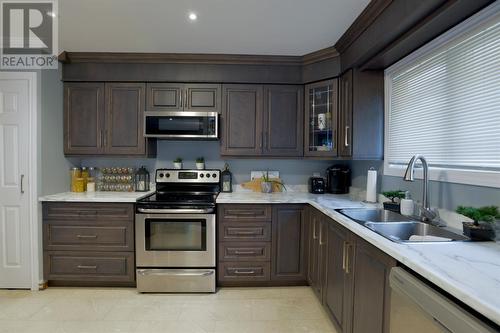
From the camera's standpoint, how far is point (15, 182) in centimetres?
267

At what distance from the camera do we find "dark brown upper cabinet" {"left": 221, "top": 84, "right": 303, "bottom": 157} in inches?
121

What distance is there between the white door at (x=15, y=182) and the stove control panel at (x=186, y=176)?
1262 millimetres

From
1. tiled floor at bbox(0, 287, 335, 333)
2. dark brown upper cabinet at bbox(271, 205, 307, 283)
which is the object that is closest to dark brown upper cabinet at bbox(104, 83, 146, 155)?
tiled floor at bbox(0, 287, 335, 333)

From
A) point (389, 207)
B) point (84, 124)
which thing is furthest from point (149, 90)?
point (389, 207)

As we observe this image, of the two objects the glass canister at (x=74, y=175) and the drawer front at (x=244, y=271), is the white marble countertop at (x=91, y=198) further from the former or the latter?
the drawer front at (x=244, y=271)

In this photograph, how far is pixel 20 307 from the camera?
2.41 metres

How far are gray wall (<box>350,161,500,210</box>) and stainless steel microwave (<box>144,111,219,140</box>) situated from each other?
1.74 meters

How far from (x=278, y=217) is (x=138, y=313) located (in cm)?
150

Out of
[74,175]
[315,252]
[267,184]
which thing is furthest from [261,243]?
[74,175]

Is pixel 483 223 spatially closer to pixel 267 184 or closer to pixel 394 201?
pixel 394 201

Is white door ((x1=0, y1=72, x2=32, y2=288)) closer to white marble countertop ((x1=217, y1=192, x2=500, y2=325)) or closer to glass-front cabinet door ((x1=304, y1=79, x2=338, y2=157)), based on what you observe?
glass-front cabinet door ((x1=304, y1=79, x2=338, y2=157))

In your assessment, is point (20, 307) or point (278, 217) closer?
point (20, 307)

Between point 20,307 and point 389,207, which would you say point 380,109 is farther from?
point 20,307

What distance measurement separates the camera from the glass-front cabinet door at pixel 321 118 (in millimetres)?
2826
